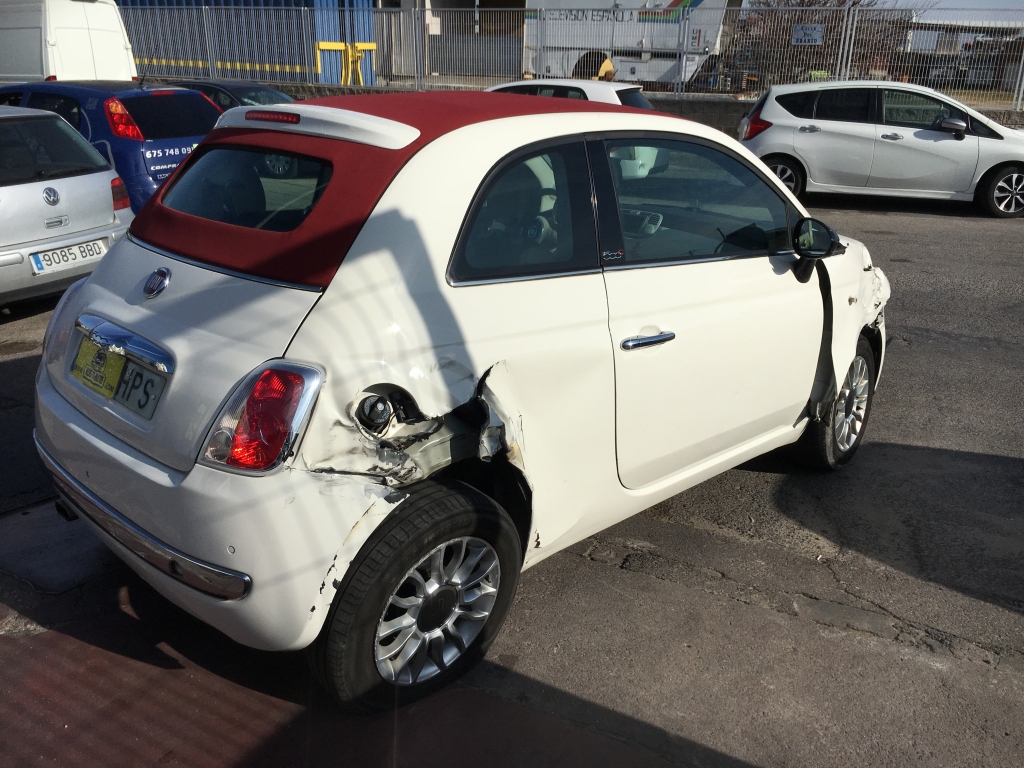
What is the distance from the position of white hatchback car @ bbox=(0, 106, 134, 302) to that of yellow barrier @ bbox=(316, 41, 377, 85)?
15.3m

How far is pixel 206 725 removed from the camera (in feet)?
8.99

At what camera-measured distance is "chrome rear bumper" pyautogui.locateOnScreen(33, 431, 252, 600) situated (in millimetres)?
2369

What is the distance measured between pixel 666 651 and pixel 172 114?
7.66 m

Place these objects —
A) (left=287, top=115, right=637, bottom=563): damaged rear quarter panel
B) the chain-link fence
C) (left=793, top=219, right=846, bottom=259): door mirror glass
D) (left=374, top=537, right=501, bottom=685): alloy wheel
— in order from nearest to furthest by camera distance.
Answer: (left=287, top=115, right=637, bottom=563): damaged rear quarter panel < (left=374, top=537, right=501, bottom=685): alloy wheel < (left=793, top=219, right=846, bottom=259): door mirror glass < the chain-link fence

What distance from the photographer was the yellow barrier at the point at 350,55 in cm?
2095

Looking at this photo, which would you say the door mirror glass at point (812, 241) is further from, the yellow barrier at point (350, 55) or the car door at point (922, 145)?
the yellow barrier at point (350, 55)

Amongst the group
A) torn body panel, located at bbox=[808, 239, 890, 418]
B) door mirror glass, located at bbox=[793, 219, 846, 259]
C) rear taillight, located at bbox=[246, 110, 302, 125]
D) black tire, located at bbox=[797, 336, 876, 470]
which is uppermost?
rear taillight, located at bbox=[246, 110, 302, 125]

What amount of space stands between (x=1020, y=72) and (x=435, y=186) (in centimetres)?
1678

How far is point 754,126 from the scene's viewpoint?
1200 centimetres

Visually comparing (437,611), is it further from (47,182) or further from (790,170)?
(790,170)

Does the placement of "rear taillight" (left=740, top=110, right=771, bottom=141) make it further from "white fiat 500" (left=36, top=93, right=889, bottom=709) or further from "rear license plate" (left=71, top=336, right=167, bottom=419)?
"rear license plate" (left=71, top=336, right=167, bottom=419)

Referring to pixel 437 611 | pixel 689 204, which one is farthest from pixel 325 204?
pixel 689 204

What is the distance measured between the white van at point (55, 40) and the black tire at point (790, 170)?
10.3 m

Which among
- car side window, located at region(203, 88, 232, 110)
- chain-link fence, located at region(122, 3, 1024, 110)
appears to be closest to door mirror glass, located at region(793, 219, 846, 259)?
car side window, located at region(203, 88, 232, 110)
